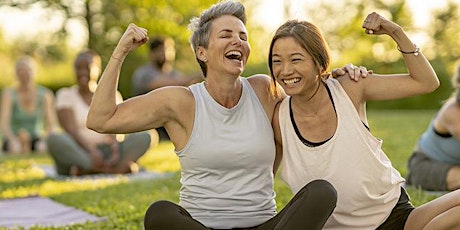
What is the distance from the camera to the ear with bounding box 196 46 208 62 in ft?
11.3

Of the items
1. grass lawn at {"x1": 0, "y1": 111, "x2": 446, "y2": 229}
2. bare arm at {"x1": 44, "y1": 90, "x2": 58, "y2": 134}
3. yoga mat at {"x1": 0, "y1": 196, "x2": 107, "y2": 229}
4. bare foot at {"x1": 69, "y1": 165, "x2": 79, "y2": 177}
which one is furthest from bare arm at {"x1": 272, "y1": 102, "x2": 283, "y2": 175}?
bare arm at {"x1": 44, "y1": 90, "x2": 58, "y2": 134}

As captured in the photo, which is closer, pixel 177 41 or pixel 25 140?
pixel 25 140

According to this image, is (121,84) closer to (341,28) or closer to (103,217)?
(341,28)

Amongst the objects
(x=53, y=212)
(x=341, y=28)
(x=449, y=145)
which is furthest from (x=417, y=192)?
(x=341, y=28)

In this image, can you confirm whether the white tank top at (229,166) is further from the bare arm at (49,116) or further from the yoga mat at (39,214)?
the bare arm at (49,116)

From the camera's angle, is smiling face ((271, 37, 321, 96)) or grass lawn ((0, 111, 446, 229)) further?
grass lawn ((0, 111, 446, 229))

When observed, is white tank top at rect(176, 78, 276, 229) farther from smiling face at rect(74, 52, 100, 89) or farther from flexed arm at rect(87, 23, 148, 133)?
smiling face at rect(74, 52, 100, 89)

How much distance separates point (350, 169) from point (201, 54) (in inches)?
33.6

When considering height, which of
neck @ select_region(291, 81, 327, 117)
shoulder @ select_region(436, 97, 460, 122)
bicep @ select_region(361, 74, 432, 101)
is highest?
bicep @ select_region(361, 74, 432, 101)

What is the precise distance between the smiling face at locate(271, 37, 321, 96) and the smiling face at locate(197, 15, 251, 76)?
0.19 m

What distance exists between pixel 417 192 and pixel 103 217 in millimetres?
2072

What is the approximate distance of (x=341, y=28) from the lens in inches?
1174

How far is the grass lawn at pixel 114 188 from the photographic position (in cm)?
485

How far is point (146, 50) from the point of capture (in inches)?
818
